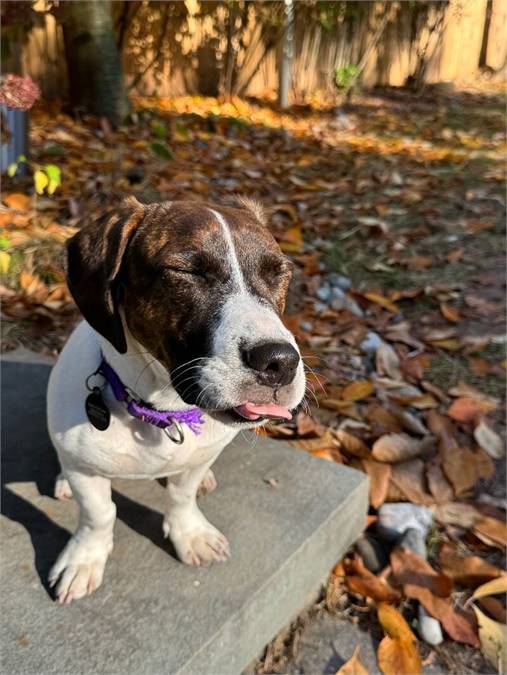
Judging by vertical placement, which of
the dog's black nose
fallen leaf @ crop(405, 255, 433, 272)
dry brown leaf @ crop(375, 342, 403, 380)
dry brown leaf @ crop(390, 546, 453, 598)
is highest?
the dog's black nose

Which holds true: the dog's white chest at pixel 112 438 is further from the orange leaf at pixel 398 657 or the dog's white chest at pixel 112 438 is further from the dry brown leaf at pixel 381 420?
the dry brown leaf at pixel 381 420

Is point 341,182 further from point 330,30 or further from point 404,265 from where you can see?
point 330,30

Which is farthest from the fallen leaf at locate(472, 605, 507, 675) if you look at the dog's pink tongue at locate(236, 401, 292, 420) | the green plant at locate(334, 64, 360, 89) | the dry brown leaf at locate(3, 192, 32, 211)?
the green plant at locate(334, 64, 360, 89)

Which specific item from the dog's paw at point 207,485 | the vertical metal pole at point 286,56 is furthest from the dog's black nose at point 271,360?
the vertical metal pole at point 286,56

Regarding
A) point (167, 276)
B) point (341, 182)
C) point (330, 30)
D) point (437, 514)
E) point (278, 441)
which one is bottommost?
point (437, 514)

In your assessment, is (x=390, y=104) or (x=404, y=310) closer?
(x=404, y=310)

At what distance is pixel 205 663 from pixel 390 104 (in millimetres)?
11264

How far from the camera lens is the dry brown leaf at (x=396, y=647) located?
240 cm

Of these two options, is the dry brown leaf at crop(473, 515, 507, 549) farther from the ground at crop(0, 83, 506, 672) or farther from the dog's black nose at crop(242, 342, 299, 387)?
the dog's black nose at crop(242, 342, 299, 387)

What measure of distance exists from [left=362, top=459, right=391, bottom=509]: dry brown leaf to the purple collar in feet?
4.27

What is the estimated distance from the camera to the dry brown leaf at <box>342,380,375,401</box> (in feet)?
12.5

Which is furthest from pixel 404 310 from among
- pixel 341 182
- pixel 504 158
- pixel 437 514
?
pixel 504 158

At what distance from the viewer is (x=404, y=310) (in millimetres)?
4910

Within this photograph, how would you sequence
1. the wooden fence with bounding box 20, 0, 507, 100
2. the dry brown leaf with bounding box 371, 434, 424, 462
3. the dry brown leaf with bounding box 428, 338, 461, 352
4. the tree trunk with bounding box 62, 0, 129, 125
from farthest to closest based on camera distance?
the wooden fence with bounding box 20, 0, 507, 100 < the tree trunk with bounding box 62, 0, 129, 125 < the dry brown leaf with bounding box 428, 338, 461, 352 < the dry brown leaf with bounding box 371, 434, 424, 462
